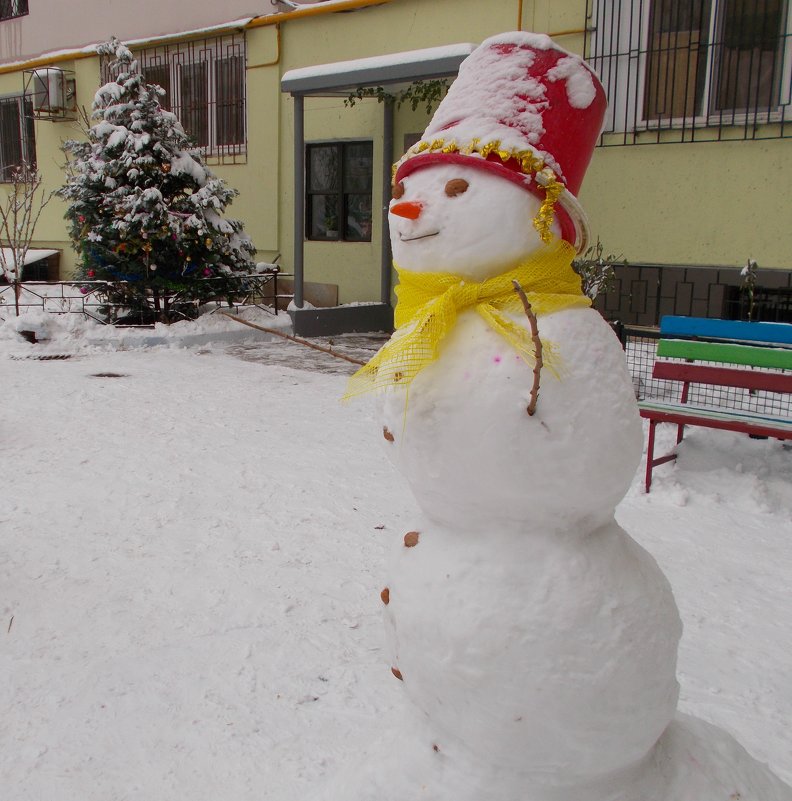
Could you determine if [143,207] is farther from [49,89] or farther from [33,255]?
[33,255]

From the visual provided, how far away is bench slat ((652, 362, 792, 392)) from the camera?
5.09 m

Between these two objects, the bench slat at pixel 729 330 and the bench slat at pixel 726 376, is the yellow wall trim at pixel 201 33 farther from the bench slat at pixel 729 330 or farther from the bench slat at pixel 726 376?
the bench slat at pixel 726 376

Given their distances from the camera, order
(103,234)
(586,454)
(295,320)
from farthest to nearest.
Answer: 1. (295,320)
2. (103,234)
3. (586,454)

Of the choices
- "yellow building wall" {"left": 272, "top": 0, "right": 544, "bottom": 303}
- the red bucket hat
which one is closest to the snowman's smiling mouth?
the red bucket hat

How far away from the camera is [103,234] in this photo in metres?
9.97

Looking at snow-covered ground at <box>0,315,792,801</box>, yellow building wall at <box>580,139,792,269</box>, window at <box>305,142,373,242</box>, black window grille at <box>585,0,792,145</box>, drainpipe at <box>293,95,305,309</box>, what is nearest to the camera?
snow-covered ground at <box>0,315,792,801</box>

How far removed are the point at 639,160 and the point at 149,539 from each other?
7.47m

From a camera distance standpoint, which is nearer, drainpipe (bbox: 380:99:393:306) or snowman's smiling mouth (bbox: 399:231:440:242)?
snowman's smiling mouth (bbox: 399:231:440:242)

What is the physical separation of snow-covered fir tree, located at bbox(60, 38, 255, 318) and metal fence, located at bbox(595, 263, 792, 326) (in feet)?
16.3

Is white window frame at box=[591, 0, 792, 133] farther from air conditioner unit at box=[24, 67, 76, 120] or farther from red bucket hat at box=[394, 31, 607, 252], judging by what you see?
air conditioner unit at box=[24, 67, 76, 120]

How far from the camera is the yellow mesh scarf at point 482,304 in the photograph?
5.63 ft

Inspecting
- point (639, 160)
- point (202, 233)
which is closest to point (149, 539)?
point (202, 233)

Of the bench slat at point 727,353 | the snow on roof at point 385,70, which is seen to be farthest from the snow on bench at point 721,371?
the snow on roof at point 385,70

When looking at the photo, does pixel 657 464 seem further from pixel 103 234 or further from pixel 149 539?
pixel 103 234
